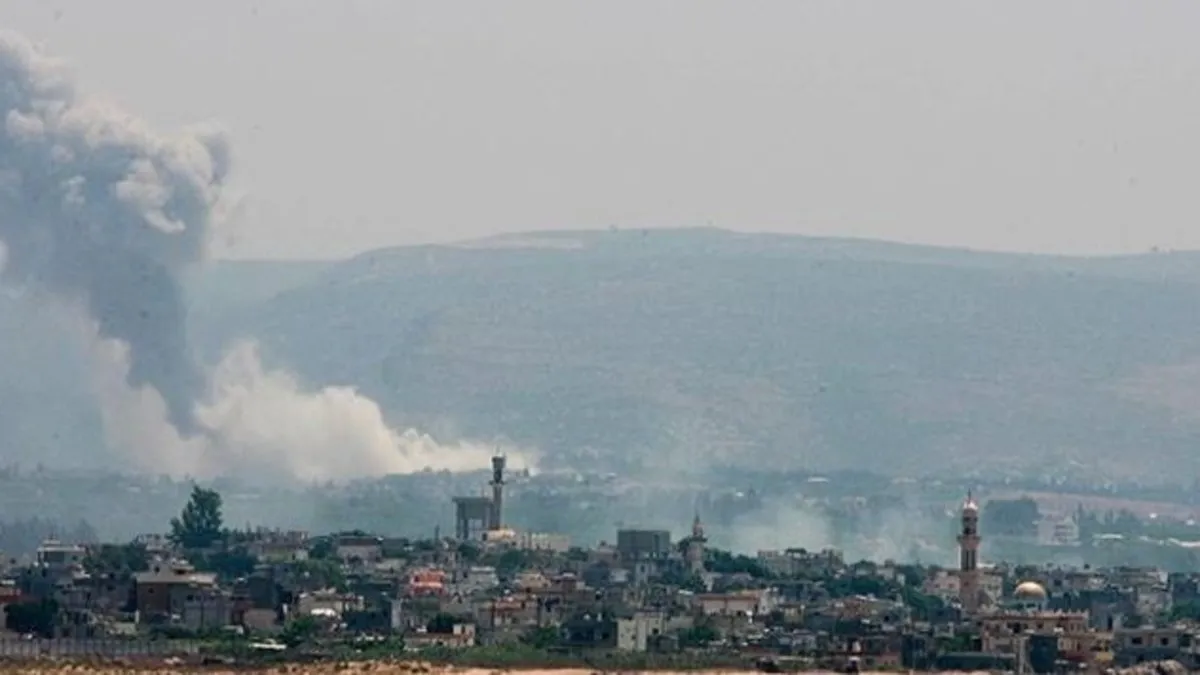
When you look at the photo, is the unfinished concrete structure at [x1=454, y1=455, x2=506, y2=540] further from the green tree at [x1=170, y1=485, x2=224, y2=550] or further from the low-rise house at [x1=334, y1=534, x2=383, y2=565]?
the green tree at [x1=170, y1=485, x2=224, y2=550]

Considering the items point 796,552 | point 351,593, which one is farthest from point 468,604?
point 796,552

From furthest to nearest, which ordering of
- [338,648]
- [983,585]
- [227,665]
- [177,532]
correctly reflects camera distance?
[177,532] → [983,585] → [338,648] → [227,665]

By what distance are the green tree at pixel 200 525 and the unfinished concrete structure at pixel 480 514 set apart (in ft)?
73.3

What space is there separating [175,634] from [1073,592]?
131 ft

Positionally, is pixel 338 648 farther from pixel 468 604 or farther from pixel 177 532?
pixel 177 532

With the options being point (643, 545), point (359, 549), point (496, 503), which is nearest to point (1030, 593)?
point (359, 549)

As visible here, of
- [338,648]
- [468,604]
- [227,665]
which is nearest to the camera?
[227,665]

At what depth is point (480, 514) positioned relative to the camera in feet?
572

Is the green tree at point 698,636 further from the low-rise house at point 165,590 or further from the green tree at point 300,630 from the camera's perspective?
the low-rise house at point 165,590

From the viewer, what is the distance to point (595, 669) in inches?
3415

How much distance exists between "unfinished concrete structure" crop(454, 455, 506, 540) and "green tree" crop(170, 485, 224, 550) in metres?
22.3

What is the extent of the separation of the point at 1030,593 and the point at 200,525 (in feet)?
103

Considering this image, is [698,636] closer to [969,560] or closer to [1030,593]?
[969,560]

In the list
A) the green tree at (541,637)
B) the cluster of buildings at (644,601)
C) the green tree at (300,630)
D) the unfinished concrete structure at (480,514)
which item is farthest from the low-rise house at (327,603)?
the unfinished concrete structure at (480,514)
